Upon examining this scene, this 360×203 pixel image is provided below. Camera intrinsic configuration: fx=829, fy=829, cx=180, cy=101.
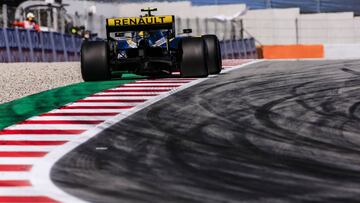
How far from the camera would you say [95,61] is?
1558 cm

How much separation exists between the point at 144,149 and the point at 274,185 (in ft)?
7.15

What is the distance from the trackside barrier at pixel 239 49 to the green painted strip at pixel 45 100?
66.2 ft

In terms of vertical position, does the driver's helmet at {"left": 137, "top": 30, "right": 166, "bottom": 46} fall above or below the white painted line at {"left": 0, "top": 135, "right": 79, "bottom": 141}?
above

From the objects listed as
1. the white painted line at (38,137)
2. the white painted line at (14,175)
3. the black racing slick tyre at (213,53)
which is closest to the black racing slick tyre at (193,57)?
the black racing slick tyre at (213,53)

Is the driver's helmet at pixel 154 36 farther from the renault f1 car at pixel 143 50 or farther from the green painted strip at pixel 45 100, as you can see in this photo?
the green painted strip at pixel 45 100

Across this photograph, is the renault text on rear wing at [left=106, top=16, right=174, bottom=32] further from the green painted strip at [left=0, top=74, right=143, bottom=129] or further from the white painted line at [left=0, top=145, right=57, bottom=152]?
the white painted line at [left=0, top=145, right=57, bottom=152]

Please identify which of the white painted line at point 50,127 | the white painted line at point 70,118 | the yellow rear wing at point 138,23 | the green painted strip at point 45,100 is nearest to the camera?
the white painted line at point 50,127

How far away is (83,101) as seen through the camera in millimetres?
13086

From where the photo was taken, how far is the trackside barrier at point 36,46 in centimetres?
2541

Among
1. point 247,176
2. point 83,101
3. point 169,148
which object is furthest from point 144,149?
point 83,101

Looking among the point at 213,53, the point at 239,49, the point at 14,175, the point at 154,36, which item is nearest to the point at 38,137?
the point at 14,175

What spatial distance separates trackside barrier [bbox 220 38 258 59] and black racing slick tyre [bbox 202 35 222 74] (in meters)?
19.1

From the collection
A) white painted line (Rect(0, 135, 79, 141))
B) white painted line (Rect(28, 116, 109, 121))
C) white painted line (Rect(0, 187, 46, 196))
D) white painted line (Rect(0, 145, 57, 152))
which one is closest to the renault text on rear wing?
white painted line (Rect(28, 116, 109, 121))

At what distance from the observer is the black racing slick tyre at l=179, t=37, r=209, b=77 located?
15281mm
